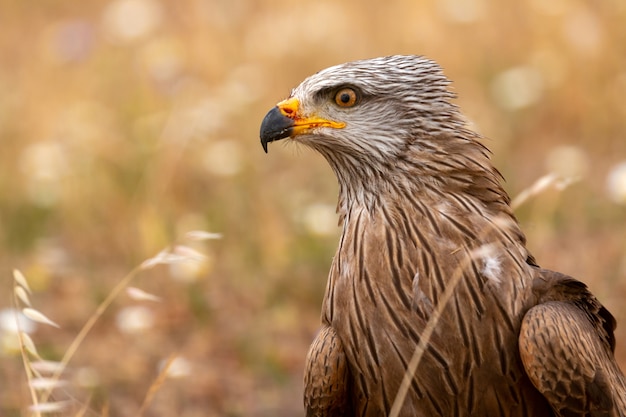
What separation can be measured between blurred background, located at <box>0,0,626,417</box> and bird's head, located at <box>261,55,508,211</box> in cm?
88

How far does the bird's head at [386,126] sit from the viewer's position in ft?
12.5

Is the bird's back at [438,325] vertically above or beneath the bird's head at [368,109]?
beneath

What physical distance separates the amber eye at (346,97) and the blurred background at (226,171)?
3.17 ft

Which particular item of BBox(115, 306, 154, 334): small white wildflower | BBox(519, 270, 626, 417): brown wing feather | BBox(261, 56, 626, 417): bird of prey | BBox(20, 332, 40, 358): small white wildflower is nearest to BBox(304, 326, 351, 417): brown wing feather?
BBox(261, 56, 626, 417): bird of prey

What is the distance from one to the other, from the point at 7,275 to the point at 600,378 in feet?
13.3

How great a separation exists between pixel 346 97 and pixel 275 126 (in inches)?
10.3

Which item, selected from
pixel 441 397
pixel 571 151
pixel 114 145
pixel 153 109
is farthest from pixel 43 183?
pixel 441 397

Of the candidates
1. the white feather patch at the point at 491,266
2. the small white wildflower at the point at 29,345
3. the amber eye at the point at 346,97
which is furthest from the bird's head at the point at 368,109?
the small white wildflower at the point at 29,345

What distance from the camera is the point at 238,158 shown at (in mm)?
7207

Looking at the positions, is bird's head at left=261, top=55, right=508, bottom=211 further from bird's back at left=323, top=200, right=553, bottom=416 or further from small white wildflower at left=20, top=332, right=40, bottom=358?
small white wildflower at left=20, top=332, right=40, bottom=358

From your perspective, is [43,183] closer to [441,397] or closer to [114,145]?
[114,145]

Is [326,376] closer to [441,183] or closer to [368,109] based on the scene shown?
[441,183]

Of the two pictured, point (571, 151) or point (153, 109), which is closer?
point (571, 151)

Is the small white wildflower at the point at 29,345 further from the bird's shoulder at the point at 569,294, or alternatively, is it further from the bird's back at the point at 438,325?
the bird's shoulder at the point at 569,294
